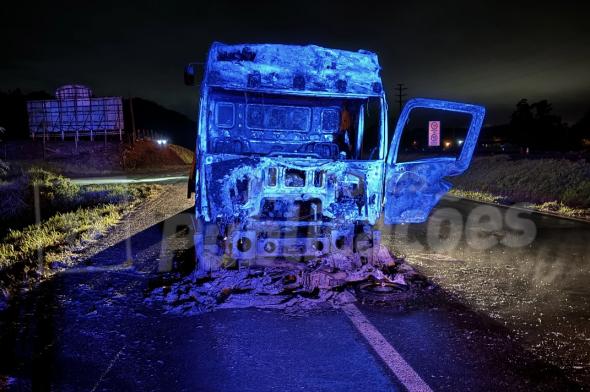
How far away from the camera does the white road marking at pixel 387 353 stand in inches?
Answer: 131

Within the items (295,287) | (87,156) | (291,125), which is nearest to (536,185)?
(291,125)

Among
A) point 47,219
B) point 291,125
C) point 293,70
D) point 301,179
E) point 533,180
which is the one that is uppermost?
point 293,70

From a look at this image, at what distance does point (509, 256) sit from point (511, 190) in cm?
1192

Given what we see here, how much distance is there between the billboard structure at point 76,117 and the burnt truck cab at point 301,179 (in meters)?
34.9

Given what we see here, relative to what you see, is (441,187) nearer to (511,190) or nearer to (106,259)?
(106,259)

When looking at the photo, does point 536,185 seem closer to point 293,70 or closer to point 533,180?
point 533,180

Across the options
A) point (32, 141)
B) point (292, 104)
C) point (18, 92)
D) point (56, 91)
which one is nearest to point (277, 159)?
point (292, 104)

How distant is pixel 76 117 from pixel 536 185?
35836 mm

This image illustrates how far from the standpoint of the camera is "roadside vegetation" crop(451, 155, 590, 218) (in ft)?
46.0

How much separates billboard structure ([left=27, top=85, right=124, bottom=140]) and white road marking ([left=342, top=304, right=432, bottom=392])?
3714 cm

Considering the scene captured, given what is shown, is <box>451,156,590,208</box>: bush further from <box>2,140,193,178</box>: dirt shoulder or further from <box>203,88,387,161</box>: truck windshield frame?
<box>2,140,193,178</box>: dirt shoulder

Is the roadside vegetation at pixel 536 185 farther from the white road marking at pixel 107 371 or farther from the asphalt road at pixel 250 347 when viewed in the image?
the white road marking at pixel 107 371

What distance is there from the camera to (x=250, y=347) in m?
3.96

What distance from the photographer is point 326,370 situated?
3.54m
